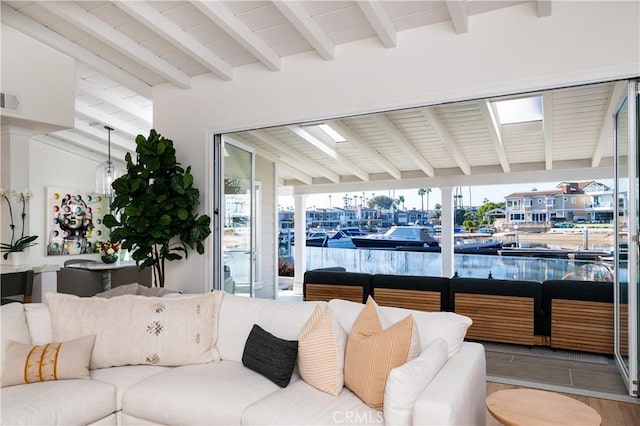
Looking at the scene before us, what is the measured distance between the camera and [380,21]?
10.8ft

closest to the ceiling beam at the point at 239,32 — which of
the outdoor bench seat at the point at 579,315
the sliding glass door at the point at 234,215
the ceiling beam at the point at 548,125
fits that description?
the sliding glass door at the point at 234,215

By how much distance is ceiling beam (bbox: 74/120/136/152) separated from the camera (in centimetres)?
692

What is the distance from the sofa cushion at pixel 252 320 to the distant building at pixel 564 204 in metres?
5.54

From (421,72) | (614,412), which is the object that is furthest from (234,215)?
(614,412)

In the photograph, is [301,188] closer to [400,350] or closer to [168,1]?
[168,1]

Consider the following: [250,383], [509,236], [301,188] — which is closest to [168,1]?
[250,383]

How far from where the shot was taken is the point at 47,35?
3.94m

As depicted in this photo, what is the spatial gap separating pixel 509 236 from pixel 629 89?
Answer: 490cm

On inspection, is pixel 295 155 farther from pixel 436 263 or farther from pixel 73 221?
pixel 73 221

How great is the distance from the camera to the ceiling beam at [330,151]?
5.89 m

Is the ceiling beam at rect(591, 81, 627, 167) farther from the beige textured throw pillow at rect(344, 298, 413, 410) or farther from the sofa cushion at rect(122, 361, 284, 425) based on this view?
the sofa cushion at rect(122, 361, 284, 425)

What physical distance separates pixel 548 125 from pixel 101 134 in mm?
6473

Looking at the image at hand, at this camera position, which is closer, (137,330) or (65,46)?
(137,330)

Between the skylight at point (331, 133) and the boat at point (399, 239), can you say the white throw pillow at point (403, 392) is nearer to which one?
the skylight at point (331, 133)
